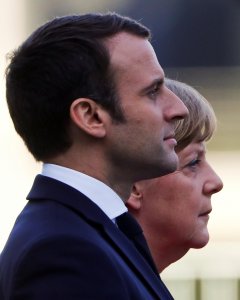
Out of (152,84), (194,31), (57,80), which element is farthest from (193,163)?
(194,31)

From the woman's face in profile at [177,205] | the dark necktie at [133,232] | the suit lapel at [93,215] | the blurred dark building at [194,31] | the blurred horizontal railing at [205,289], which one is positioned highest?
the suit lapel at [93,215]

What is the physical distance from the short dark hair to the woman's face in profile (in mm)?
725

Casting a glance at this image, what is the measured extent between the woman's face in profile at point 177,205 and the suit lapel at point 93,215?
72 cm

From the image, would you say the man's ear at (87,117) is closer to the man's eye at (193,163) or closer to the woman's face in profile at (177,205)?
the woman's face in profile at (177,205)

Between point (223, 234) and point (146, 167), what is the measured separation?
294 centimetres

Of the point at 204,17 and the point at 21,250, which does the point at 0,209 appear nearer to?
the point at 204,17

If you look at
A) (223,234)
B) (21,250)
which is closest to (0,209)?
(223,234)

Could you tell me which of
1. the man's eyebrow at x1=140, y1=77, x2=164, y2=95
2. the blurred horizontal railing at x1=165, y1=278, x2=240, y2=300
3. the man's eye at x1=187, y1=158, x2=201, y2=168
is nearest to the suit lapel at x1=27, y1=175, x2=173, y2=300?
the man's eyebrow at x1=140, y1=77, x2=164, y2=95

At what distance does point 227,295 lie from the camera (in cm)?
479

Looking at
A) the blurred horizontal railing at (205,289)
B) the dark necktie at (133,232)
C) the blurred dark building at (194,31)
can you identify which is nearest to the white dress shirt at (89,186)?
the dark necktie at (133,232)

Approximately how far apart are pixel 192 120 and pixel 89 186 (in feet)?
2.65

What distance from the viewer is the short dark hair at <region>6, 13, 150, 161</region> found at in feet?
6.68

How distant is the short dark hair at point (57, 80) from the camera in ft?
6.68

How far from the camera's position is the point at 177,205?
2.80 metres
